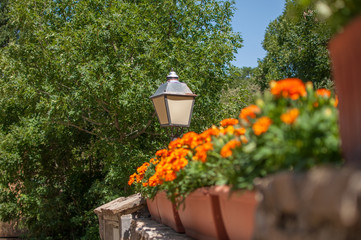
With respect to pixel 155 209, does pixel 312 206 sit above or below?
above

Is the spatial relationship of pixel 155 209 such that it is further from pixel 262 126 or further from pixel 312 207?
pixel 312 207

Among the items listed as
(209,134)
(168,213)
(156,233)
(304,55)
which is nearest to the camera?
(209,134)

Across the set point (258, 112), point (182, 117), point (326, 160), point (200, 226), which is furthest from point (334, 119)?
point (182, 117)

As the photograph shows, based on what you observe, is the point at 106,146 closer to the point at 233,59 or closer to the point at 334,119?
the point at 233,59

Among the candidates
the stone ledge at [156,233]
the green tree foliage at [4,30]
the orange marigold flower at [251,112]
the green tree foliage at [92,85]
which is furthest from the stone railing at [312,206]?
the green tree foliage at [4,30]

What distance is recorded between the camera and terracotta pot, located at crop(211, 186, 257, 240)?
6.22 ft

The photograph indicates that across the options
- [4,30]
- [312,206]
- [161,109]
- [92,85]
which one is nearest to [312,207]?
[312,206]

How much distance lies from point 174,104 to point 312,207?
3.53 meters

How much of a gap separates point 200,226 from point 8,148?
976 cm

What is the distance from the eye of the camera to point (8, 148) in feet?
36.8

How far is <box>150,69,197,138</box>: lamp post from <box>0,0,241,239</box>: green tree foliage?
386 cm

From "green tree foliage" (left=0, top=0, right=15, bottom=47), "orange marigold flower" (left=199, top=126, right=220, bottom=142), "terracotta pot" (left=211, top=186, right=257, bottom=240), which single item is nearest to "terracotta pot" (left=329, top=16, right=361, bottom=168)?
"terracotta pot" (left=211, top=186, right=257, bottom=240)

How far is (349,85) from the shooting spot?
128 centimetres

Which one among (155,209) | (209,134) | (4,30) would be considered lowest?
(155,209)
